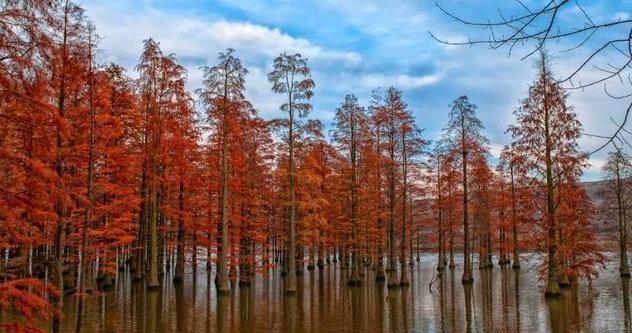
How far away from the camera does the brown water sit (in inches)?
648

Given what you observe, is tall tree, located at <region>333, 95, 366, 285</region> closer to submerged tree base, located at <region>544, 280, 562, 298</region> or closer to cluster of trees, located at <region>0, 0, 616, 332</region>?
cluster of trees, located at <region>0, 0, 616, 332</region>

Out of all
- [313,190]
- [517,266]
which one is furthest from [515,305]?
[517,266]

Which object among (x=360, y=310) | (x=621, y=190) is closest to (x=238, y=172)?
(x=360, y=310)

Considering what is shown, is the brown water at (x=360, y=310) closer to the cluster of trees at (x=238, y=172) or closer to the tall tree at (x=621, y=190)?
the cluster of trees at (x=238, y=172)

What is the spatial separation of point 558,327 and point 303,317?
8.71m

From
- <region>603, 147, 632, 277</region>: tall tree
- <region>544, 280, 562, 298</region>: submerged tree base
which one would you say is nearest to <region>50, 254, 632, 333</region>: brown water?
<region>544, 280, 562, 298</region>: submerged tree base

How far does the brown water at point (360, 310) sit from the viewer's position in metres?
16.5

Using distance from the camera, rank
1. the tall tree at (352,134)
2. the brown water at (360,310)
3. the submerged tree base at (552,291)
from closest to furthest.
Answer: the brown water at (360,310)
the submerged tree base at (552,291)
the tall tree at (352,134)

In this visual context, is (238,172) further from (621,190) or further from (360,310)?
(621,190)

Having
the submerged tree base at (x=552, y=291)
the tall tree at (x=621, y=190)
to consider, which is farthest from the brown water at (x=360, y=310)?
the tall tree at (x=621, y=190)

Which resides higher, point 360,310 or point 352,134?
point 352,134

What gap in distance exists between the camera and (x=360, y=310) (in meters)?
20.6

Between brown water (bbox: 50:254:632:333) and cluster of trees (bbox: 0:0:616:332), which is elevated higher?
cluster of trees (bbox: 0:0:616:332)

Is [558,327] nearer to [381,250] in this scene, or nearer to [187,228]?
[381,250]
